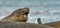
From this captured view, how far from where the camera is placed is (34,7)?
2.27 meters

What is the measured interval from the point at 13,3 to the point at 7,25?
1382 millimetres

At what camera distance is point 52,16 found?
6.52ft

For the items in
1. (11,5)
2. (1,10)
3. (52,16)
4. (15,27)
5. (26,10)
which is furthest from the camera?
(11,5)

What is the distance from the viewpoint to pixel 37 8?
2.23 metres

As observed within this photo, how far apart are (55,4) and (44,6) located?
14 centimetres

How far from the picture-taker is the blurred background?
196 centimetres

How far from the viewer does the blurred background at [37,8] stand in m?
1.96

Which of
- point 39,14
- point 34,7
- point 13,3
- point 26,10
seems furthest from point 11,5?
point 26,10

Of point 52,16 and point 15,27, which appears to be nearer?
point 15,27

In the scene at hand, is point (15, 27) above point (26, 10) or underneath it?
underneath

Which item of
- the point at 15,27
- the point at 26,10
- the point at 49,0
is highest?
the point at 49,0

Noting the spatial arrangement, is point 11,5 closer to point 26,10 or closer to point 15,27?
point 26,10

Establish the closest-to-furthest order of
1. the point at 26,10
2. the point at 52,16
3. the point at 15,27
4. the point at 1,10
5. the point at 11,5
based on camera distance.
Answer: the point at 15,27
the point at 26,10
the point at 52,16
the point at 1,10
the point at 11,5

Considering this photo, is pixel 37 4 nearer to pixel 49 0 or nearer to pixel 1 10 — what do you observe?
pixel 49 0
